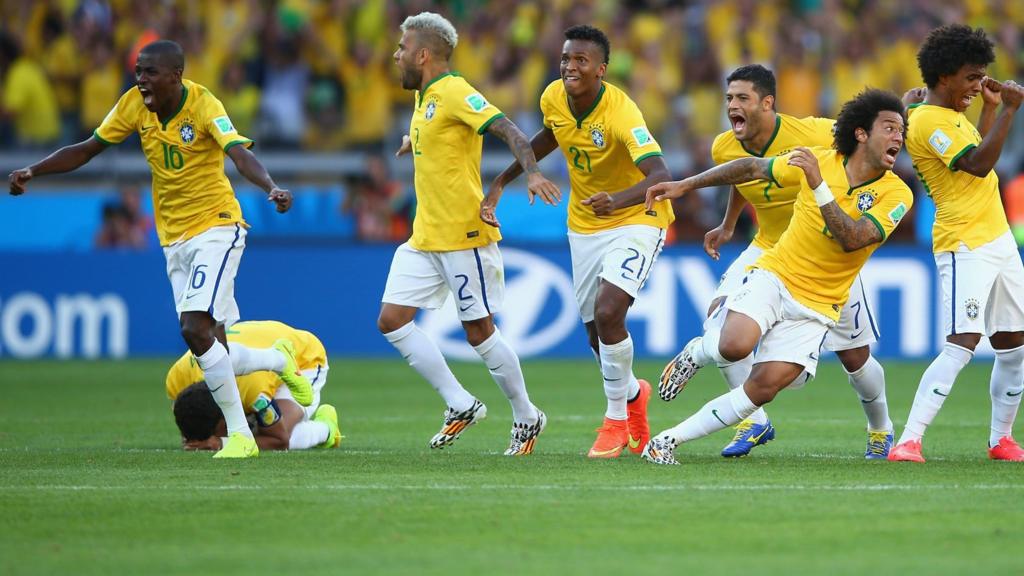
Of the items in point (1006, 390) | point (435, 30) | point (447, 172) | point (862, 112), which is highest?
point (435, 30)

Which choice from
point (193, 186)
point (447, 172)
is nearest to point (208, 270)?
point (193, 186)

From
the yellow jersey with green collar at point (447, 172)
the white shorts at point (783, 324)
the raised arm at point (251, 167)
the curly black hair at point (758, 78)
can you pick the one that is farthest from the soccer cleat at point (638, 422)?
the raised arm at point (251, 167)

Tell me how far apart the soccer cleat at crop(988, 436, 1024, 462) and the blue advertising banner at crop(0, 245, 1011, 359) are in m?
8.26

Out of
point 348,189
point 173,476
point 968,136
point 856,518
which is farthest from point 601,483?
point 348,189

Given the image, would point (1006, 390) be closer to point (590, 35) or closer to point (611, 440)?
point (611, 440)

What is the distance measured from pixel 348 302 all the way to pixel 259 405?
821 cm

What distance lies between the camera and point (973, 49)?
27.7ft

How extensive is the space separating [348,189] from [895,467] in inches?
462

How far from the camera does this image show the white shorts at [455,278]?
9195 mm

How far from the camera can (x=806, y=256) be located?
821 centimetres

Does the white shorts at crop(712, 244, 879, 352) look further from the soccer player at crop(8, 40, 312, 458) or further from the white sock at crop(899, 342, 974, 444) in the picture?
the soccer player at crop(8, 40, 312, 458)

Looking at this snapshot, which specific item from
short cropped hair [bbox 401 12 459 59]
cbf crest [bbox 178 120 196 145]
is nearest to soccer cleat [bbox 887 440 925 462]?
short cropped hair [bbox 401 12 459 59]

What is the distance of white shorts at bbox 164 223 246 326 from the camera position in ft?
29.3

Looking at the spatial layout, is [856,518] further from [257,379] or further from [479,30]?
[479,30]
